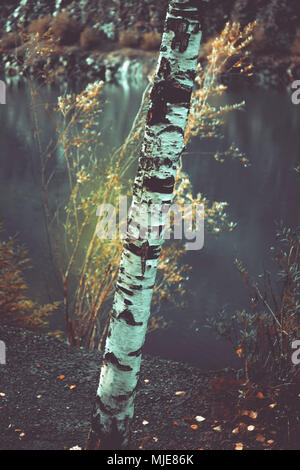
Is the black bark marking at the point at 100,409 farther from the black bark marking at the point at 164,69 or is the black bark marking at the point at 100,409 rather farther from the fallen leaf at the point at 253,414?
the black bark marking at the point at 164,69

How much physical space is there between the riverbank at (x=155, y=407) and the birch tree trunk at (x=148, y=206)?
0.57m

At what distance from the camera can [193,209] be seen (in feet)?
17.1

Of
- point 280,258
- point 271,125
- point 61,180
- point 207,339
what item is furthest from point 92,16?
point 280,258

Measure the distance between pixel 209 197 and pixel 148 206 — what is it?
11.5 m

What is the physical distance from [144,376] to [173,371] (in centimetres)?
25

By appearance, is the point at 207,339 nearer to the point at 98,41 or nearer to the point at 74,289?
the point at 74,289

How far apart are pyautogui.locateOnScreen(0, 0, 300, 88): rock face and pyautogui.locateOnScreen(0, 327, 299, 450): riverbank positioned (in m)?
22.5

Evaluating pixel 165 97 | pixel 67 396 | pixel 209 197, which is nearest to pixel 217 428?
pixel 67 396

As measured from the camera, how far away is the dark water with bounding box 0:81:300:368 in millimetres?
8133

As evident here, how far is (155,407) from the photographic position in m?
3.74

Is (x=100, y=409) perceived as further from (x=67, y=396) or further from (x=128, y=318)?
(x=67, y=396)

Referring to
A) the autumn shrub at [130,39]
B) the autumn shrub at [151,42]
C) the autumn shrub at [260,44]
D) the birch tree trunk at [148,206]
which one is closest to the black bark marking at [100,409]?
the birch tree trunk at [148,206]

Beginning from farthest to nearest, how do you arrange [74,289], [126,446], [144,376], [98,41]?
[98,41] < [74,289] < [144,376] < [126,446]

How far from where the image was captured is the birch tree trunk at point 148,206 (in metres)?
2.53
